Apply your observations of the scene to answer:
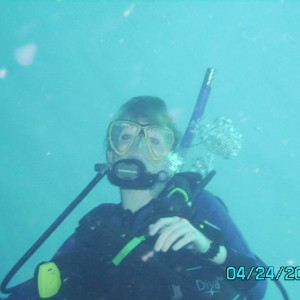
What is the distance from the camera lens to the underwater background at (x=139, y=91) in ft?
51.4

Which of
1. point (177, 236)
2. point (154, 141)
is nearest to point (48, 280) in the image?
point (177, 236)

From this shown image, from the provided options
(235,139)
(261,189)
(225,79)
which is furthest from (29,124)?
(235,139)

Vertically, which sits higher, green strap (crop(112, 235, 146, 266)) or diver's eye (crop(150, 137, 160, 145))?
diver's eye (crop(150, 137, 160, 145))

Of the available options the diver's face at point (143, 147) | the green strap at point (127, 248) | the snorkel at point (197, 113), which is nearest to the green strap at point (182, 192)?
the green strap at point (127, 248)

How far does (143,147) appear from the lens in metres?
3.62

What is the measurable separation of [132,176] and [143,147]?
0.46 meters

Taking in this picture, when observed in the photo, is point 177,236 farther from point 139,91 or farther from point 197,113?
point 139,91

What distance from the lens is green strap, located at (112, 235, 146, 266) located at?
2.41 metres

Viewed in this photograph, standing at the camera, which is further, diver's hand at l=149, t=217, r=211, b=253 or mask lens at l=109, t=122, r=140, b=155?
mask lens at l=109, t=122, r=140, b=155

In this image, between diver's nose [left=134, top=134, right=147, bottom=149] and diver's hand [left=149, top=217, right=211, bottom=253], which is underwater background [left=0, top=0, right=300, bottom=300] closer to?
diver's nose [left=134, top=134, right=147, bottom=149]

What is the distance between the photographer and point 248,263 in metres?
2.36

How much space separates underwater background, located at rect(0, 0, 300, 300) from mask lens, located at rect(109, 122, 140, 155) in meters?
12.0

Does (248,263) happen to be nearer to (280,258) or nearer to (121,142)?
(121,142)

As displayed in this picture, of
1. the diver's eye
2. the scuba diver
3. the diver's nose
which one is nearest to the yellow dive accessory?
the scuba diver
